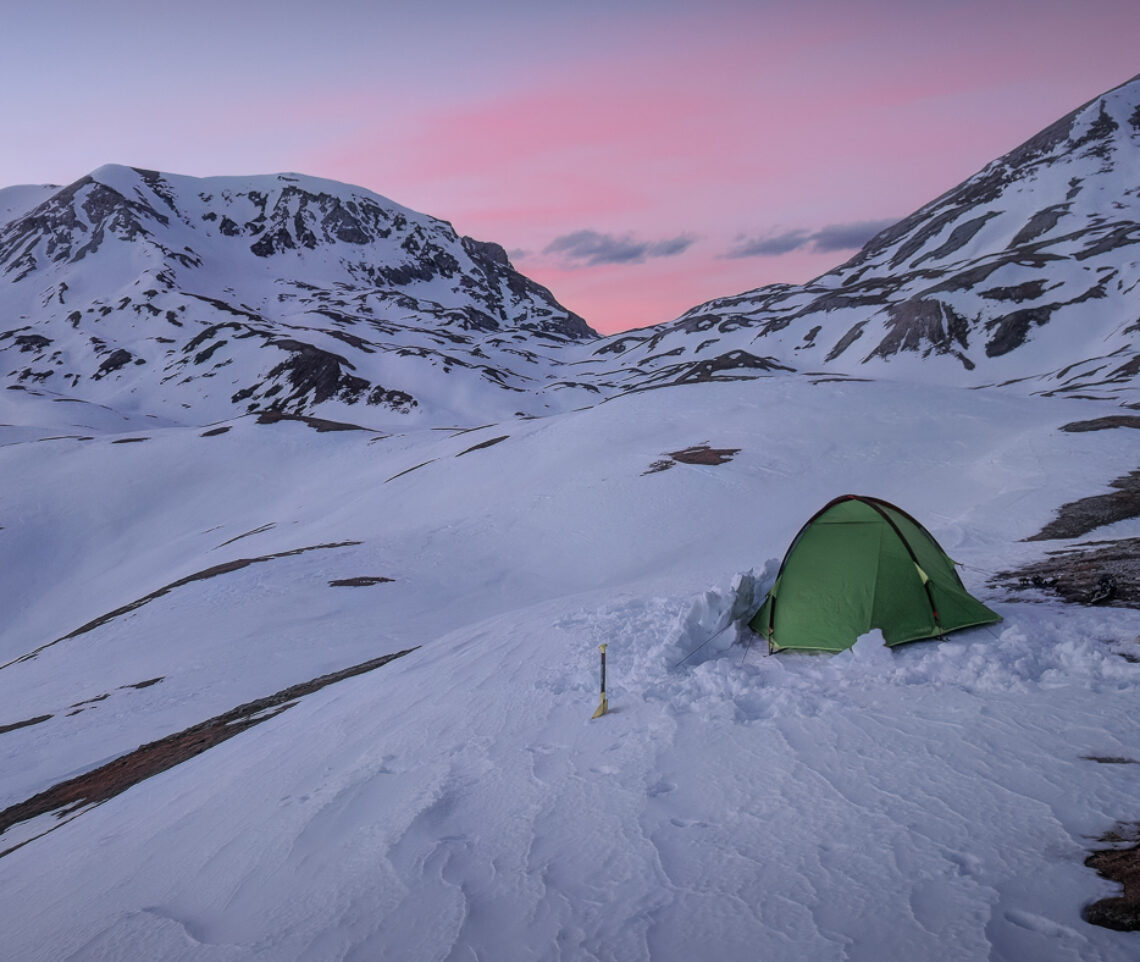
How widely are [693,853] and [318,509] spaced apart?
1518 inches

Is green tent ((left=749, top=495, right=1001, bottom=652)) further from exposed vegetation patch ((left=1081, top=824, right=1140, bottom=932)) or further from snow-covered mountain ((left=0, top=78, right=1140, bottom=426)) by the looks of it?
snow-covered mountain ((left=0, top=78, right=1140, bottom=426))

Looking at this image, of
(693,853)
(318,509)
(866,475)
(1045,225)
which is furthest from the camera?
(1045,225)

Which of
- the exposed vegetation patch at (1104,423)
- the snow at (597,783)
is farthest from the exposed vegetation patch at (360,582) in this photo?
the exposed vegetation patch at (1104,423)

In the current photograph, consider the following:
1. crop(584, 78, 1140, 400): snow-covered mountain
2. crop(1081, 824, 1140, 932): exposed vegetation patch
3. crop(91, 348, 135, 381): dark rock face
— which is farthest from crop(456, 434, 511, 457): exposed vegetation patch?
crop(91, 348, 135, 381): dark rock face

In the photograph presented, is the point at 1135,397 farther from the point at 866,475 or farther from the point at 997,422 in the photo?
the point at 866,475

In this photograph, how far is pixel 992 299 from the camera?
9144 cm

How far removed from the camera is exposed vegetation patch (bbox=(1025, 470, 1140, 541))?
16312 millimetres

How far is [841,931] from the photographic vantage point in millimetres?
4305

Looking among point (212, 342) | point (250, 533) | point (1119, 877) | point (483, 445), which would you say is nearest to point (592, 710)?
point (1119, 877)

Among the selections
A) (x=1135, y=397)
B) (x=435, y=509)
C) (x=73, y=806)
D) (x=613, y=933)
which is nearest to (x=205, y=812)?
(x=73, y=806)

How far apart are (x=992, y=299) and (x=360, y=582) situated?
101177mm

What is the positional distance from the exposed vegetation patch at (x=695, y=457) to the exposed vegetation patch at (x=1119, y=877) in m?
24.6

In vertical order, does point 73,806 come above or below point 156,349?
below

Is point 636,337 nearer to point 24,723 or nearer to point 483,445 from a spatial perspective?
point 483,445
